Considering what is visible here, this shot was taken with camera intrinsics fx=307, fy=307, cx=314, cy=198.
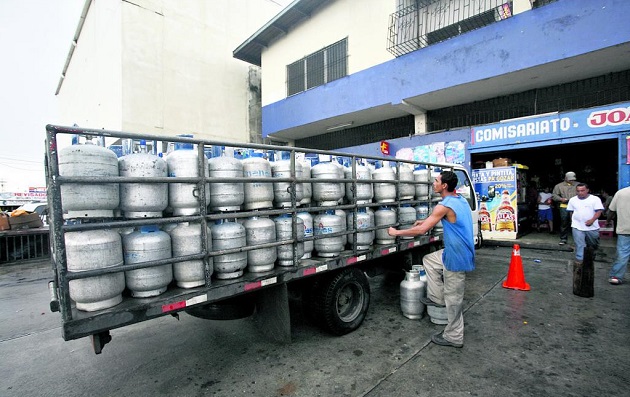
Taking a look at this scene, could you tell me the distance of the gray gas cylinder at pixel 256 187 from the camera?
9.88 feet

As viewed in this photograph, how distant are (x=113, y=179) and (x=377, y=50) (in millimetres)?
10728

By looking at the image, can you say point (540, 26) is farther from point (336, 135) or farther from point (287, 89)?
point (287, 89)

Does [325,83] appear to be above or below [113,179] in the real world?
above

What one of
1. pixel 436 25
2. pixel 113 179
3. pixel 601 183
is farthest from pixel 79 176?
pixel 601 183

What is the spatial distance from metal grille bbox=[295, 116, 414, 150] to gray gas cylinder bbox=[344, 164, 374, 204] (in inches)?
332

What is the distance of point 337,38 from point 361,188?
33.6 ft

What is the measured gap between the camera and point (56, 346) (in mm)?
3768

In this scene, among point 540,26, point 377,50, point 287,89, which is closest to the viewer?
point 540,26

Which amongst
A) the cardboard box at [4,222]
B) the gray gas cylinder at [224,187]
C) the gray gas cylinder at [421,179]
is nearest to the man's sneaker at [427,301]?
the gray gas cylinder at [421,179]

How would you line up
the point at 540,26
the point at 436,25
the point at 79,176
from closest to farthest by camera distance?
the point at 79,176
the point at 540,26
the point at 436,25

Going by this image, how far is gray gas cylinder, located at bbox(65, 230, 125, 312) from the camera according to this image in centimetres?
209

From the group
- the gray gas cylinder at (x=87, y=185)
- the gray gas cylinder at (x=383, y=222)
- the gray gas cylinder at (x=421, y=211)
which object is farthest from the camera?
the gray gas cylinder at (x=421, y=211)

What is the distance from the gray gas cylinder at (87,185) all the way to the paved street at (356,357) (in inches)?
68.4

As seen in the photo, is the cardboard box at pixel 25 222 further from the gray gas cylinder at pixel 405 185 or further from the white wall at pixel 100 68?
the gray gas cylinder at pixel 405 185
